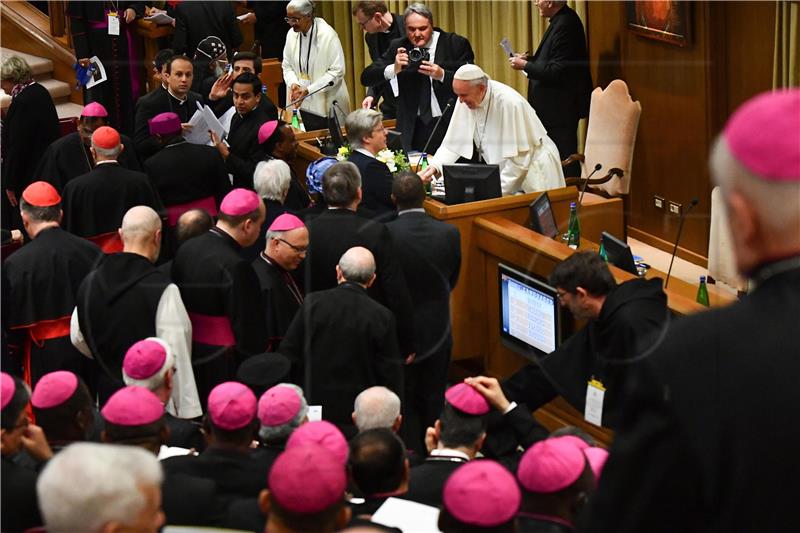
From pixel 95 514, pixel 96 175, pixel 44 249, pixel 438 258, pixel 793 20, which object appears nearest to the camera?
pixel 95 514

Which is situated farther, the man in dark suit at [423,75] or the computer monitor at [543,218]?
the man in dark suit at [423,75]

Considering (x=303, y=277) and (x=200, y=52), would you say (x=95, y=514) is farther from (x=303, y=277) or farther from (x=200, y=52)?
(x=200, y=52)

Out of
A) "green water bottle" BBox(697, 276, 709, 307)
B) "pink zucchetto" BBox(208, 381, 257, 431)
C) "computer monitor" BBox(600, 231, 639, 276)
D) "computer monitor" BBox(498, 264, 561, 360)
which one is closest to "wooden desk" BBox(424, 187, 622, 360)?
"computer monitor" BBox(498, 264, 561, 360)

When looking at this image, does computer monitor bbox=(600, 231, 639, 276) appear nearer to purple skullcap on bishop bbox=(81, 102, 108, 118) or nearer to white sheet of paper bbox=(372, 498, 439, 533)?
white sheet of paper bbox=(372, 498, 439, 533)

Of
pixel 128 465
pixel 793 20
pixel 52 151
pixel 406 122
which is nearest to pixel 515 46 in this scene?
A: pixel 406 122

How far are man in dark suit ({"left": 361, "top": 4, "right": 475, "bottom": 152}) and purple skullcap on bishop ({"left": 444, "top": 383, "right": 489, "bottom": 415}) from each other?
3889 millimetres

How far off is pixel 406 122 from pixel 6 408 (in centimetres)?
468

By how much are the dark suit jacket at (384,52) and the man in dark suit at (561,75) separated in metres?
0.87

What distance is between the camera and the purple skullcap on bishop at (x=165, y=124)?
6074 millimetres

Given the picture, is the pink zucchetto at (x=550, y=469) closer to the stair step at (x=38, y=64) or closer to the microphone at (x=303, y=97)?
the microphone at (x=303, y=97)

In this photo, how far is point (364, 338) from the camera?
435 centimetres

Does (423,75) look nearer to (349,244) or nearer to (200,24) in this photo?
(200,24)

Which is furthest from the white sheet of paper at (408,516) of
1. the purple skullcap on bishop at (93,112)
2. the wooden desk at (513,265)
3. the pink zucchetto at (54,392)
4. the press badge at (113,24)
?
the press badge at (113,24)

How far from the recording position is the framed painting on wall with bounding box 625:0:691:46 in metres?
7.06
